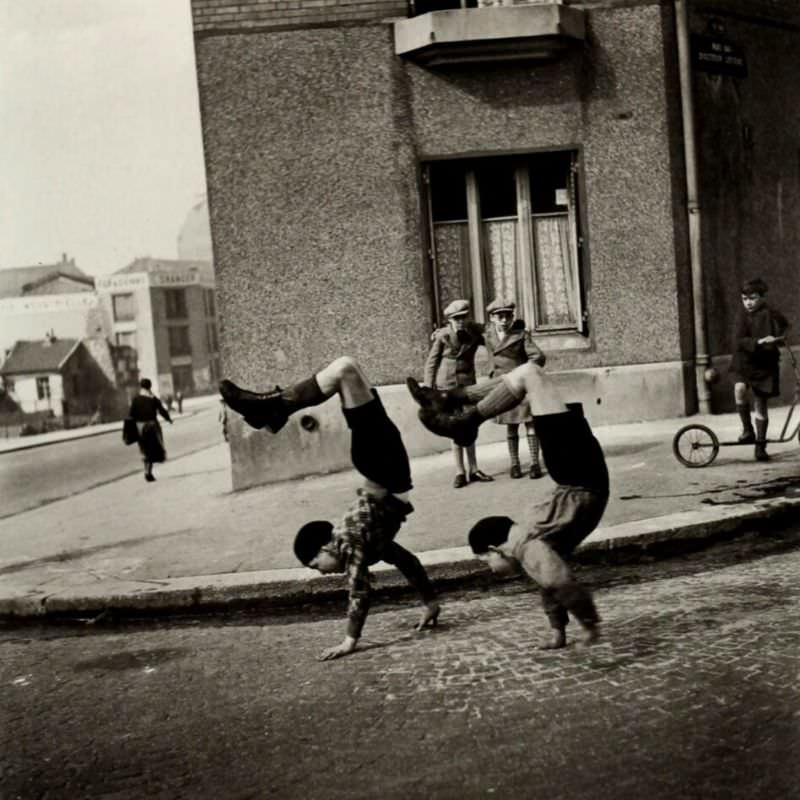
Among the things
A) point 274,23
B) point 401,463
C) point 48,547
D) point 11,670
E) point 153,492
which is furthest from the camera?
point 153,492

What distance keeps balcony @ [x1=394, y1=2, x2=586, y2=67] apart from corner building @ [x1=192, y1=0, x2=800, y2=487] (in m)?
0.02

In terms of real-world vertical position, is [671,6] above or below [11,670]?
above

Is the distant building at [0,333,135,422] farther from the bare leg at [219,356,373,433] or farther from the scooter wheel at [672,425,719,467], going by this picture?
the bare leg at [219,356,373,433]

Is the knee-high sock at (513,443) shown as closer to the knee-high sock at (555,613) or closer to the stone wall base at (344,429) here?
the stone wall base at (344,429)

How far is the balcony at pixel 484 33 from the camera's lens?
35.0 ft

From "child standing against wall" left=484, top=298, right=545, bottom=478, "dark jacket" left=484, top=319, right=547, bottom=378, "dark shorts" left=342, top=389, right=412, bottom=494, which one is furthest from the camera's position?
"dark jacket" left=484, top=319, right=547, bottom=378

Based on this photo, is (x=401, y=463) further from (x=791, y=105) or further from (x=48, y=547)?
(x=791, y=105)

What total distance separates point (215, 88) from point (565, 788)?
918cm

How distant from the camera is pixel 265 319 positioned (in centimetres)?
1112

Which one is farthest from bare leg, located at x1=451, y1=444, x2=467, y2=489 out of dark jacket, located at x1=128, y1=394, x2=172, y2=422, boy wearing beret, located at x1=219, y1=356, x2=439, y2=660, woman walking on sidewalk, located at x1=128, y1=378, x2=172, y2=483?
dark jacket, located at x1=128, y1=394, x2=172, y2=422

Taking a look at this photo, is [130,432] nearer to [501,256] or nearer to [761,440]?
[501,256]

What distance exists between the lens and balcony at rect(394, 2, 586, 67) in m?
10.7

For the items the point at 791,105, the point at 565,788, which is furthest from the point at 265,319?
the point at 565,788

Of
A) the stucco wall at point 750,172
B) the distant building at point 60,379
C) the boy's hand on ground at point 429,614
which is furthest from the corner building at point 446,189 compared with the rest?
the distant building at point 60,379
